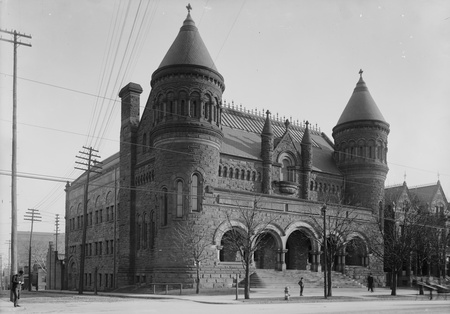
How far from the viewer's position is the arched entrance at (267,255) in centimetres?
4316

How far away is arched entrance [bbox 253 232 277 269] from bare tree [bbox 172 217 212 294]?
22.9 feet

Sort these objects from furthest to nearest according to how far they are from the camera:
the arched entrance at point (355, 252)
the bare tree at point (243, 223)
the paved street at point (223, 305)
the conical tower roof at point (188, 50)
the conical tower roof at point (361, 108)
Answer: the conical tower roof at point (361, 108) < the arched entrance at point (355, 252) < the conical tower roof at point (188, 50) < the bare tree at point (243, 223) < the paved street at point (223, 305)

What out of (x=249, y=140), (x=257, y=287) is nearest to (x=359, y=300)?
(x=257, y=287)

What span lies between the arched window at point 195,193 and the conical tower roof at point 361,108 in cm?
2073

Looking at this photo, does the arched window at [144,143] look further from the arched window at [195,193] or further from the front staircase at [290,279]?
the front staircase at [290,279]

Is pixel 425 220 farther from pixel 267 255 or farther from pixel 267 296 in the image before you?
pixel 267 296

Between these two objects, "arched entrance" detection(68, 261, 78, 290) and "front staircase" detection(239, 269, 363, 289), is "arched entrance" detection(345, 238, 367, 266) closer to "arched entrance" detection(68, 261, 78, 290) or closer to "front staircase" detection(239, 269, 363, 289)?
"front staircase" detection(239, 269, 363, 289)

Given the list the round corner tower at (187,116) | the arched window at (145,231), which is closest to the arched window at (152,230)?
the arched window at (145,231)

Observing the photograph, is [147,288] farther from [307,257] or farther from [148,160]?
[307,257]

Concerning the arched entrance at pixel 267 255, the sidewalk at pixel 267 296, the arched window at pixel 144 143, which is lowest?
the sidewalk at pixel 267 296

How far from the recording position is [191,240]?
3722 cm

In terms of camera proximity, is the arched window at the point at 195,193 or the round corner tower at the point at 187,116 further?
the round corner tower at the point at 187,116

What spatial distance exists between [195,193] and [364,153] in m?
20.7

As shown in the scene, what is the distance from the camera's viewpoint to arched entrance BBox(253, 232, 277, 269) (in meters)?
43.2
